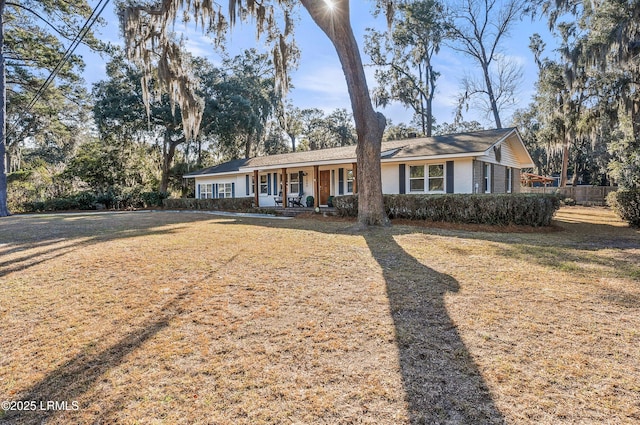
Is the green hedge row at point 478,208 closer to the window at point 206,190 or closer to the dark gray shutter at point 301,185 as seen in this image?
the dark gray shutter at point 301,185

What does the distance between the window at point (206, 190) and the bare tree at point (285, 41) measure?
11903mm

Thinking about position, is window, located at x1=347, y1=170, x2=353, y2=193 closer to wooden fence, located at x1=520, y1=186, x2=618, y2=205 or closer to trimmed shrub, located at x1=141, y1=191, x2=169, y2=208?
trimmed shrub, located at x1=141, y1=191, x2=169, y2=208

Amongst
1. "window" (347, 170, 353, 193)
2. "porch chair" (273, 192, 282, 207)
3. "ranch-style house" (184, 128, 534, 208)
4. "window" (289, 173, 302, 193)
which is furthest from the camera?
"porch chair" (273, 192, 282, 207)

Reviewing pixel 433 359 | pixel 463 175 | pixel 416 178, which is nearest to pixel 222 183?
pixel 416 178

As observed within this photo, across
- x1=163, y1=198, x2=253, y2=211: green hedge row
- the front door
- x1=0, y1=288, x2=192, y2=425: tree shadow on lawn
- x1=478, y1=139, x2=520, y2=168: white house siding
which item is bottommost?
x1=0, y1=288, x2=192, y2=425: tree shadow on lawn

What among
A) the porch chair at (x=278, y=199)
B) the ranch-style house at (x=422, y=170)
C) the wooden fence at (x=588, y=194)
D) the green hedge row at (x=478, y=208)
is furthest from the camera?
the wooden fence at (x=588, y=194)

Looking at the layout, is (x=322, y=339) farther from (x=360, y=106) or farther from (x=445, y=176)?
(x=445, y=176)

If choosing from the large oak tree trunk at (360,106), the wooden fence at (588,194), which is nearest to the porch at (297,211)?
the large oak tree trunk at (360,106)

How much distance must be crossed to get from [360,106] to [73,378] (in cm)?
875

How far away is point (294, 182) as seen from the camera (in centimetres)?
1911

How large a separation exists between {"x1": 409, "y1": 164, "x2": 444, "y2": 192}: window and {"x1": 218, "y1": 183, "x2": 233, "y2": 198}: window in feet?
42.0

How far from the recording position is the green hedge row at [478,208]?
9977mm

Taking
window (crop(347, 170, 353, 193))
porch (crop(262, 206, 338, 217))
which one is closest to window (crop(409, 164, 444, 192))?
window (crop(347, 170, 353, 193))

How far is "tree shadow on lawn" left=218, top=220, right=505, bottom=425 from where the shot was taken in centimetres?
199
